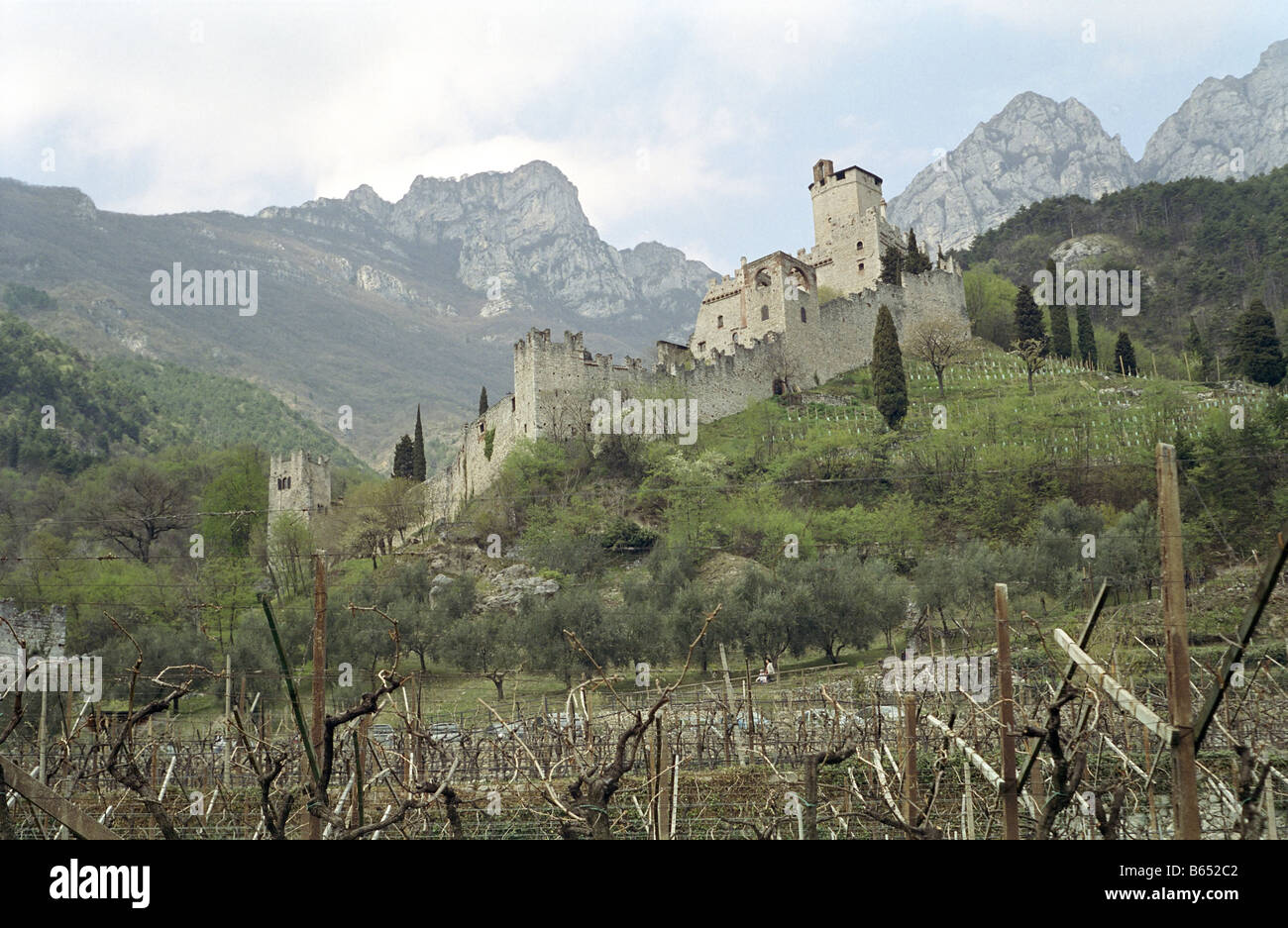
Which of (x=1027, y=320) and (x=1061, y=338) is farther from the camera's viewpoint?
(x=1027, y=320)

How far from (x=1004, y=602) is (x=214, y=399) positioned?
115 meters

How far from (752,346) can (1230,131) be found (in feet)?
590

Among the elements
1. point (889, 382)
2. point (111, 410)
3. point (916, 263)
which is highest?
point (916, 263)

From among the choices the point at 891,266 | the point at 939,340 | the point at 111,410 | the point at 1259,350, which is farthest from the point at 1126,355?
the point at 111,410

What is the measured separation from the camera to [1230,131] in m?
189

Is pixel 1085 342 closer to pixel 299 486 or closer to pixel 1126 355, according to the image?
pixel 1126 355

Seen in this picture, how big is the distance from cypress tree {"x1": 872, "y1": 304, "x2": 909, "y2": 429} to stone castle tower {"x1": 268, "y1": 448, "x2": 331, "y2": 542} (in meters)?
32.1

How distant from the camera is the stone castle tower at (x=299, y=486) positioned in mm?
57531

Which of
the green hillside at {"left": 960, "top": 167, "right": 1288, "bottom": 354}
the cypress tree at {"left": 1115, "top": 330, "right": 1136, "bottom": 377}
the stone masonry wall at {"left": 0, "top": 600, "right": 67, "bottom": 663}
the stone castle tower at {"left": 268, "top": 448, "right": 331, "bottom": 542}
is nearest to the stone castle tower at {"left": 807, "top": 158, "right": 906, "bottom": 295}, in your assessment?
the cypress tree at {"left": 1115, "top": 330, "right": 1136, "bottom": 377}

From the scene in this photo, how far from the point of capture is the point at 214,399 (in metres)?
109

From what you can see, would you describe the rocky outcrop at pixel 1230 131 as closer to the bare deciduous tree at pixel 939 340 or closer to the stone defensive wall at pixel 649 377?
the bare deciduous tree at pixel 939 340

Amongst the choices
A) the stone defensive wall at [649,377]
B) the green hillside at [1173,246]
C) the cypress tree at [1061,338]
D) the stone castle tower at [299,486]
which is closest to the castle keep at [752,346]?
the stone defensive wall at [649,377]

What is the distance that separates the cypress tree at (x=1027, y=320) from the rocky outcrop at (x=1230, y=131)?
5529 inches

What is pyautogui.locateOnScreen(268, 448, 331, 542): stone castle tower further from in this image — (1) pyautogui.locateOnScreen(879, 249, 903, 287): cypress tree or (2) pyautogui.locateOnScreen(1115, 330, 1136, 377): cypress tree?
(2) pyautogui.locateOnScreen(1115, 330, 1136, 377): cypress tree
